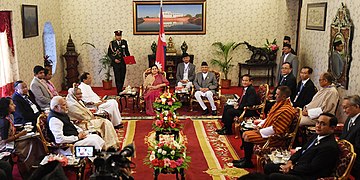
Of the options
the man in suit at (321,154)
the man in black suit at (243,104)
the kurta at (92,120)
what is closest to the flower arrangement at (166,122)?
the kurta at (92,120)

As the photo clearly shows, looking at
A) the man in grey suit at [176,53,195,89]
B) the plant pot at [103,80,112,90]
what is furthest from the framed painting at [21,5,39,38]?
the man in grey suit at [176,53,195,89]

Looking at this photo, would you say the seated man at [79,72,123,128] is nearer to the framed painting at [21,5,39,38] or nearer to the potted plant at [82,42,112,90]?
the framed painting at [21,5,39,38]

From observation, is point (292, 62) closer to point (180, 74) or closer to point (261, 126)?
point (180, 74)

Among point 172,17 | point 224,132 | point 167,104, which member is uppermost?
point 172,17

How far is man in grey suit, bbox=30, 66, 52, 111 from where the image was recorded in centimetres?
688

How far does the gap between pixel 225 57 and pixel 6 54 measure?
20.1ft

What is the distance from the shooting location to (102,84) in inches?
474

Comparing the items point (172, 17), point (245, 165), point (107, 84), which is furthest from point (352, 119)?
point (107, 84)

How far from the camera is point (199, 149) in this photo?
6703mm

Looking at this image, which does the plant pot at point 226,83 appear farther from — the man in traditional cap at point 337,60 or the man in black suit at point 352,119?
the man in black suit at point 352,119

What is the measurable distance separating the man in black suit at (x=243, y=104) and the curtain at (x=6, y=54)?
442 cm

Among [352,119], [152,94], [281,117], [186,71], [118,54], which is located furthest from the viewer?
[118,54]

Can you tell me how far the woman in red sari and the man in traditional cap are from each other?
367cm

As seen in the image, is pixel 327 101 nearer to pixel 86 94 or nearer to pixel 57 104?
pixel 57 104
